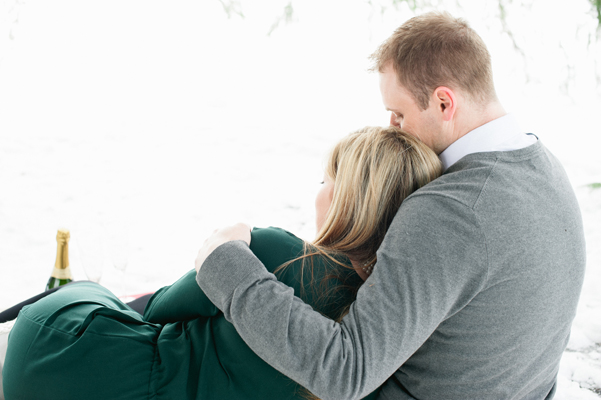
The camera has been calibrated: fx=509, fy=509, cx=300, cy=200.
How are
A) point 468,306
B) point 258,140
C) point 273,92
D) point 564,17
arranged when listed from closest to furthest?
point 468,306
point 564,17
point 258,140
point 273,92

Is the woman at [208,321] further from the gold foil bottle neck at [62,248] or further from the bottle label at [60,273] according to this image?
the bottle label at [60,273]

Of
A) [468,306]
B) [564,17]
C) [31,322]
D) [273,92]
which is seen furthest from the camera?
[273,92]

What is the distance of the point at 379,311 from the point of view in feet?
2.63

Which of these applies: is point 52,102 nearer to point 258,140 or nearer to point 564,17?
point 258,140

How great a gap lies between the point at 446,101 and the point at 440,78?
5 cm

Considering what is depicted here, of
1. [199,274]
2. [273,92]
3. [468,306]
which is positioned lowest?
[468,306]

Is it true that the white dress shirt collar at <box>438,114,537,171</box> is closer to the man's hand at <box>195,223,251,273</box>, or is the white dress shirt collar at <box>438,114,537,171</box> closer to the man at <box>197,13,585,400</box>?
the man at <box>197,13,585,400</box>

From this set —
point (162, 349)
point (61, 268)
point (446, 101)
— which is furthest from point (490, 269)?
point (61, 268)

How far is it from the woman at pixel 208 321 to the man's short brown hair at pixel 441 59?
13 cm

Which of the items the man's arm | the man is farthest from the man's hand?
the man's arm

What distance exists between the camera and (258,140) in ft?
11.6

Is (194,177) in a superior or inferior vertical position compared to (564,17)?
inferior

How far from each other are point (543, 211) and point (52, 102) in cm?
361

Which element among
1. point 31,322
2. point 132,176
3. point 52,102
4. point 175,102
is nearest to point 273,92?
point 175,102
